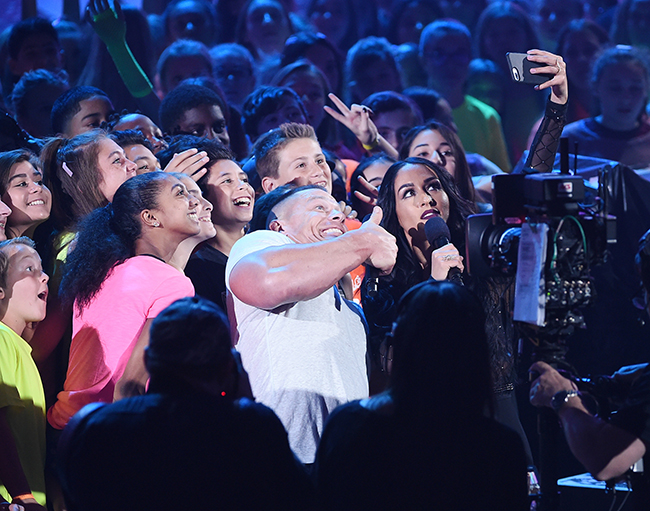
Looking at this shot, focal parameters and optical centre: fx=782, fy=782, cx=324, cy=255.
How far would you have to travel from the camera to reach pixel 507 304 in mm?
2988

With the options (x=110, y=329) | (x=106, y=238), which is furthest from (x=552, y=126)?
(x=110, y=329)

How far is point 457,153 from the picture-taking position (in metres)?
4.22

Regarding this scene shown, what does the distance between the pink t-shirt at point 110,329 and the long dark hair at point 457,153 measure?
5.79ft

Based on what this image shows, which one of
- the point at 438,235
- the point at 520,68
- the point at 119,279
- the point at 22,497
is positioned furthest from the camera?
the point at 520,68

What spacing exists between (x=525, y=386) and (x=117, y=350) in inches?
83.0

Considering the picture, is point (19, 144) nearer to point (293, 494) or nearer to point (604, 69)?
point (293, 494)

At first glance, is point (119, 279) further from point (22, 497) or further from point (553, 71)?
point (553, 71)

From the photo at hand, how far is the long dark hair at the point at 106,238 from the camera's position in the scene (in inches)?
109

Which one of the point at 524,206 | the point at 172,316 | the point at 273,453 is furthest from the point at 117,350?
the point at 524,206

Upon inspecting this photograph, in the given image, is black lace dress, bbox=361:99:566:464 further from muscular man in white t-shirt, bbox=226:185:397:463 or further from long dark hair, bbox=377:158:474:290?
muscular man in white t-shirt, bbox=226:185:397:463

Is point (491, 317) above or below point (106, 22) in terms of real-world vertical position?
below

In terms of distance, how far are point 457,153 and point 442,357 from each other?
2642mm

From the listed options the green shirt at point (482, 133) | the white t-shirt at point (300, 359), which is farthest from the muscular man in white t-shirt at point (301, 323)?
the green shirt at point (482, 133)

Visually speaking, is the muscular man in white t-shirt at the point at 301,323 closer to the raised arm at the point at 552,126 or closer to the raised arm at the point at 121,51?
the raised arm at the point at 552,126
